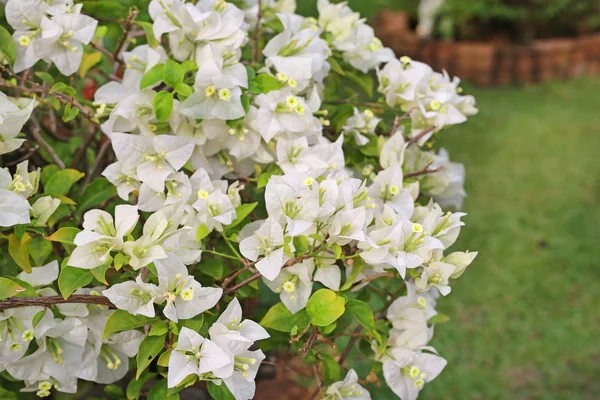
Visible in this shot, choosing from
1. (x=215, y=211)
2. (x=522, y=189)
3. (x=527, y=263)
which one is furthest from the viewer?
(x=522, y=189)

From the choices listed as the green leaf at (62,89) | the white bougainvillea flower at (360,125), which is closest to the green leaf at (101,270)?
the green leaf at (62,89)

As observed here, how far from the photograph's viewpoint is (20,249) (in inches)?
25.2

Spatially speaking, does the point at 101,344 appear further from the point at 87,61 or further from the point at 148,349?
the point at 87,61

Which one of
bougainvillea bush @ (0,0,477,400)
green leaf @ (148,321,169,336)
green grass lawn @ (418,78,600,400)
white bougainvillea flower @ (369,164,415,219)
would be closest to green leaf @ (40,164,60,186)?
bougainvillea bush @ (0,0,477,400)

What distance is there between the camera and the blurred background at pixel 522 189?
180 cm

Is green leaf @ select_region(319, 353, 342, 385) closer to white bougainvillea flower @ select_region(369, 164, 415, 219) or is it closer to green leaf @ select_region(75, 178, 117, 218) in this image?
white bougainvillea flower @ select_region(369, 164, 415, 219)

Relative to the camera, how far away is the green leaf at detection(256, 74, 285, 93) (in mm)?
702

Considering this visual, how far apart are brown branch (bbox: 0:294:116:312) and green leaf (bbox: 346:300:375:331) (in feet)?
0.68

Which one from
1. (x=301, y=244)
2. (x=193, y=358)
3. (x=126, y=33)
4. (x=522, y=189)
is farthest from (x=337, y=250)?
(x=522, y=189)

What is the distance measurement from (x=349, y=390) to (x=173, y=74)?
334 mm

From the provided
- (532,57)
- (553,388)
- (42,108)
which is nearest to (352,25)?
(42,108)

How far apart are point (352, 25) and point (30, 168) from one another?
0.40m

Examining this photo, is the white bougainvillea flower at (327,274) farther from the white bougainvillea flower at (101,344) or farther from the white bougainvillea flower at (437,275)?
the white bougainvillea flower at (101,344)

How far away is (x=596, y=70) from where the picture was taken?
12.2 ft
